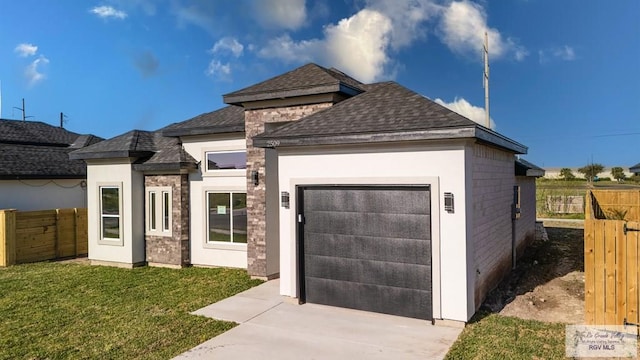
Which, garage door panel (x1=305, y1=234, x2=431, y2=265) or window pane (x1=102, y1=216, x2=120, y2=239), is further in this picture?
window pane (x1=102, y1=216, x2=120, y2=239)

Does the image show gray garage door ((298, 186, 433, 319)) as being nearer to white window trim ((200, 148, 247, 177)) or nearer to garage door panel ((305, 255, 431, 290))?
garage door panel ((305, 255, 431, 290))

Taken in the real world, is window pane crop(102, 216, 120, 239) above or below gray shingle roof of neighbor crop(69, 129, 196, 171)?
below

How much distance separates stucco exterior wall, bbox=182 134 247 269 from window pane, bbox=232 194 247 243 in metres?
0.19

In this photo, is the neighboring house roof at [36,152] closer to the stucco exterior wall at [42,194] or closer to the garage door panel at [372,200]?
the stucco exterior wall at [42,194]

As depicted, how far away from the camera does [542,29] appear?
83.1ft

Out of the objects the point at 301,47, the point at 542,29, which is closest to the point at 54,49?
the point at 301,47

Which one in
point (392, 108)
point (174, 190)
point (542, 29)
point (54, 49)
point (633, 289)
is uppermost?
point (542, 29)

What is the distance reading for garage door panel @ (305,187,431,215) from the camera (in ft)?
20.8

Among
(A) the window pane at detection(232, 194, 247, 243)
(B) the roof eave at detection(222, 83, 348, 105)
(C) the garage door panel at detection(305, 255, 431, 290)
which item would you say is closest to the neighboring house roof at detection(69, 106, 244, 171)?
(B) the roof eave at detection(222, 83, 348, 105)

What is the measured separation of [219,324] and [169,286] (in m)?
3.17

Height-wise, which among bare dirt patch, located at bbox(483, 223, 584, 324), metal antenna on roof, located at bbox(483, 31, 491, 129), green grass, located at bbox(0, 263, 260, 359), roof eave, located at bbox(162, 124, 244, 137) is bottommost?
green grass, located at bbox(0, 263, 260, 359)

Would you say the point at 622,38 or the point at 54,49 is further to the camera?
the point at 622,38

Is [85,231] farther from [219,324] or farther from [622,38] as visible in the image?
[622,38]

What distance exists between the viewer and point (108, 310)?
726 cm
